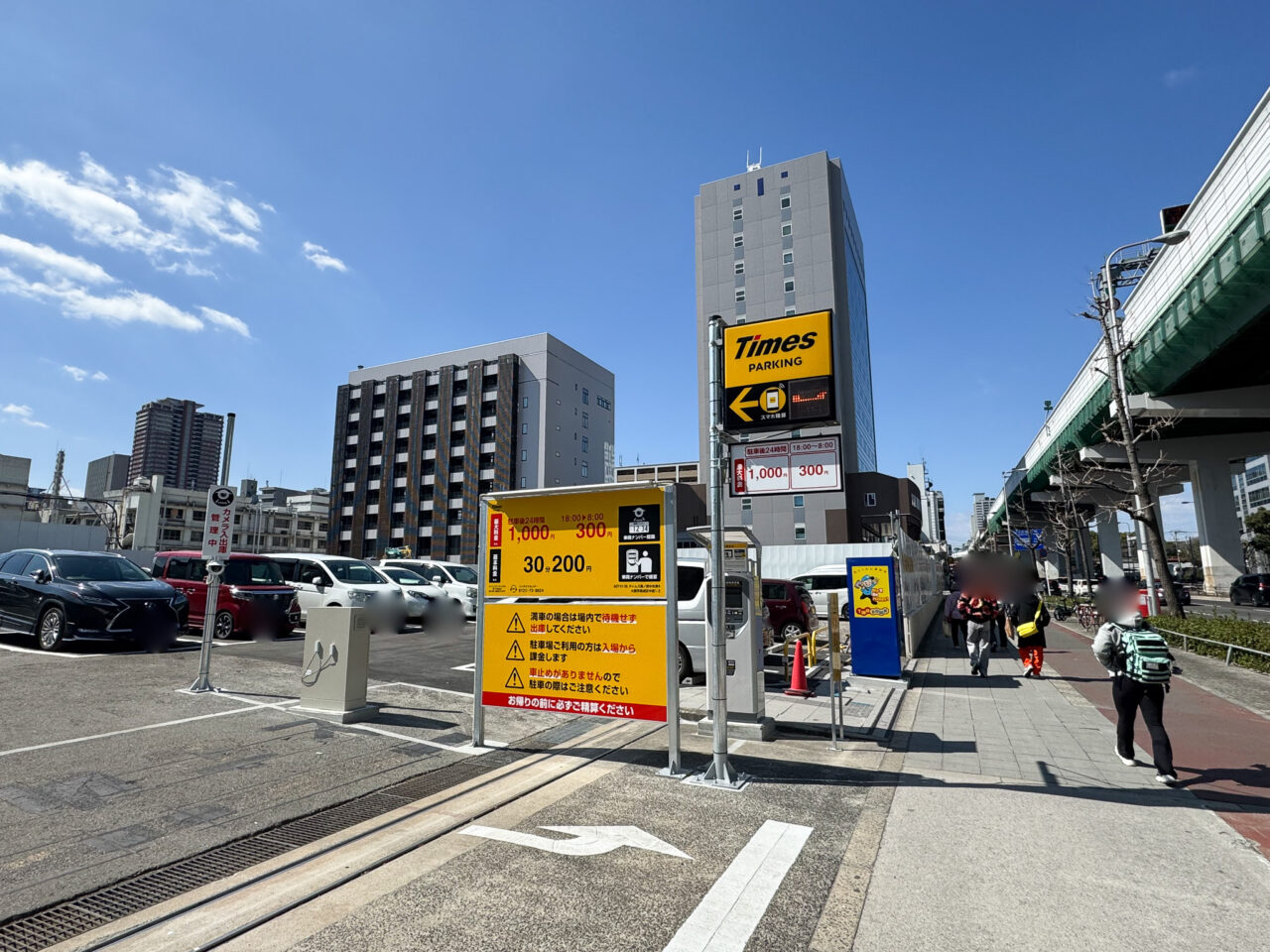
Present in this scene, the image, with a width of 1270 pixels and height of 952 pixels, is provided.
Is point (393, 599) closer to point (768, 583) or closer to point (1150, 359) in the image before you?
point (768, 583)

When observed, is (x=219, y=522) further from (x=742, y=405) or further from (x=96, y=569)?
(x=742, y=405)

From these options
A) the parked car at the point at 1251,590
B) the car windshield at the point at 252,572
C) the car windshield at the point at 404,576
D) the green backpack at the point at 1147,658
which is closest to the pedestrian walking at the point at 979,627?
the green backpack at the point at 1147,658

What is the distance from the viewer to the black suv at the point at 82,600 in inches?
421

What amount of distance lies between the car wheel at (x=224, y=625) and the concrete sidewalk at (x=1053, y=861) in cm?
1312

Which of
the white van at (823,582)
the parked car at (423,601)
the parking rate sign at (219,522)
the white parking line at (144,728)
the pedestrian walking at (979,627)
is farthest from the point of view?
the white van at (823,582)

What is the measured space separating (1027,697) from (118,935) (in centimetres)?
1187

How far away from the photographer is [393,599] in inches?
626

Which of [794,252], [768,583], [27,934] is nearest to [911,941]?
[27,934]

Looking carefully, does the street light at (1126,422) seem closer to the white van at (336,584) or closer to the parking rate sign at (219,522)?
the white van at (336,584)

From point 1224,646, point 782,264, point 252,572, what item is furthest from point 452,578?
point 782,264

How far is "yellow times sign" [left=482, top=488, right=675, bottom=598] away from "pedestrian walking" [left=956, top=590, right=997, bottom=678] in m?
9.29

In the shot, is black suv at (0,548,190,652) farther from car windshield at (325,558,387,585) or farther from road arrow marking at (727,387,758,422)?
road arrow marking at (727,387,758,422)

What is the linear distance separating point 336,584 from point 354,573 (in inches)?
30.9

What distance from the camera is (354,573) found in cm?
1625
